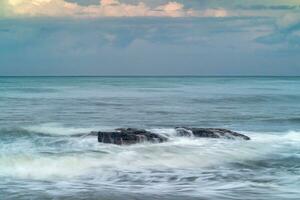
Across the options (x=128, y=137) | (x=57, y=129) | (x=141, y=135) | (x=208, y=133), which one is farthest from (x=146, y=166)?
(x=57, y=129)

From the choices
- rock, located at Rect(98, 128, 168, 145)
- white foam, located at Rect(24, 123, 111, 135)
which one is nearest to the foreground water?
white foam, located at Rect(24, 123, 111, 135)

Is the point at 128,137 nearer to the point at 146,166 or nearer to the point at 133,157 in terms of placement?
the point at 133,157

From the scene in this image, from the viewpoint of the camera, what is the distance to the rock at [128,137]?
26.9 meters

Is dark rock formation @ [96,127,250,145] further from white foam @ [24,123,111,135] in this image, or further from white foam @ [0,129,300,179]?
white foam @ [24,123,111,135]

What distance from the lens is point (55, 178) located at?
19844mm

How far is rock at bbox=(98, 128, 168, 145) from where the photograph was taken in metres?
26.9

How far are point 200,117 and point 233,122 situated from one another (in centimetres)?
485

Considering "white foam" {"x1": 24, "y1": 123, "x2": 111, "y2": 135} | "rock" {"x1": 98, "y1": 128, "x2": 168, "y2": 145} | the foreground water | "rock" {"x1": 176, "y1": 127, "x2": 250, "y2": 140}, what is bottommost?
the foreground water

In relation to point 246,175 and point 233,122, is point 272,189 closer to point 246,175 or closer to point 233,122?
point 246,175

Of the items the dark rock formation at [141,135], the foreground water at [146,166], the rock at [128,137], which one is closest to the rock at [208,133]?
the dark rock formation at [141,135]

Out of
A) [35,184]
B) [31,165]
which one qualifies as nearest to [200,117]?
[31,165]

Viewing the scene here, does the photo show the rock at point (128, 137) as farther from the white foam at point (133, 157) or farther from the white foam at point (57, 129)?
the white foam at point (57, 129)

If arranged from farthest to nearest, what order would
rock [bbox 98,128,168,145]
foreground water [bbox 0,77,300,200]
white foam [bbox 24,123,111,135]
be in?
white foam [bbox 24,123,111,135], rock [bbox 98,128,168,145], foreground water [bbox 0,77,300,200]

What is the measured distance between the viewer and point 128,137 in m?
27.1
